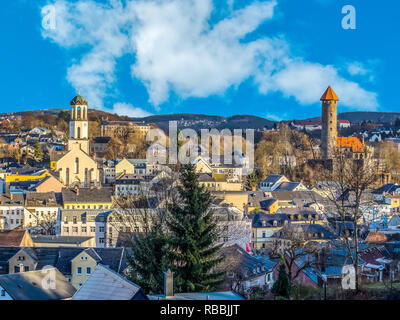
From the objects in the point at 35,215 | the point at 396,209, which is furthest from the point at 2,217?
the point at 396,209

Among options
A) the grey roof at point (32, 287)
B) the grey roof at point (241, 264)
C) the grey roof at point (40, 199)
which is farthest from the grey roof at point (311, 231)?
the grey roof at point (40, 199)

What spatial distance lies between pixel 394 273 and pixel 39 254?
16.3m

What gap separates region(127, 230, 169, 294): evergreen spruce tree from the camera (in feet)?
54.7

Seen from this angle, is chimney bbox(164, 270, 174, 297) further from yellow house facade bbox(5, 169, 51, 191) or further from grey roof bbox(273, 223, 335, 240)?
yellow house facade bbox(5, 169, 51, 191)

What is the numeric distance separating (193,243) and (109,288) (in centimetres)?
416

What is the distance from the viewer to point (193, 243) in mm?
16781

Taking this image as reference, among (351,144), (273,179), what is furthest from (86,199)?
(351,144)

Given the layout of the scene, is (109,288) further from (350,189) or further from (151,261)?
(350,189)

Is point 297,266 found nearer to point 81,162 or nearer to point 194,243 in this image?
point 194,243

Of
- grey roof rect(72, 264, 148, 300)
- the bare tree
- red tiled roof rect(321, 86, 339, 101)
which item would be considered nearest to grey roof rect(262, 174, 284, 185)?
red tiled roof rect(321, 86, 339, 101)

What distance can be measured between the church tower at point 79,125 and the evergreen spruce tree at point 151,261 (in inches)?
1973

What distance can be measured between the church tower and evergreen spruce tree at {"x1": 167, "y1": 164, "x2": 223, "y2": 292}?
5196 centimetres

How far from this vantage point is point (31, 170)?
7056 cm

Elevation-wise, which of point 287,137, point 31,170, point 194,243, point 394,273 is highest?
point 287,137
